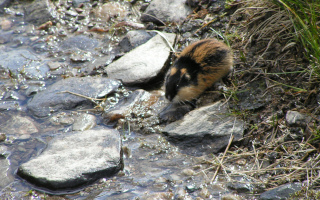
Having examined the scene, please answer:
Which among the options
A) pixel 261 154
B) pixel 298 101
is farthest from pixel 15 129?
pixel 298 101

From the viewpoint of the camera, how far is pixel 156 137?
468 centimetres

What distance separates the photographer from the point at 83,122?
4961 millimetres

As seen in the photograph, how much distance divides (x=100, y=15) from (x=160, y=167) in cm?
465

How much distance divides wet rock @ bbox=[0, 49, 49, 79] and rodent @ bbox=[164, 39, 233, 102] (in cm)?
258

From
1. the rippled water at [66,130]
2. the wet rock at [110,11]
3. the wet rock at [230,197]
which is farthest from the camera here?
the wet rock at [110,11]

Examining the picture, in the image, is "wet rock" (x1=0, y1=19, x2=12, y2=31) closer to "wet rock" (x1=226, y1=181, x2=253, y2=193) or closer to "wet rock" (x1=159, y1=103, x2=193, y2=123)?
"wet rock" (x1=159, y1=103, x2=193, y2=123)

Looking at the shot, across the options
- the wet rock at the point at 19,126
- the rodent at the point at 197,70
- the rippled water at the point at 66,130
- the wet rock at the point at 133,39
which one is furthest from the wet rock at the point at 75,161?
the wet rock at the point at 133,39

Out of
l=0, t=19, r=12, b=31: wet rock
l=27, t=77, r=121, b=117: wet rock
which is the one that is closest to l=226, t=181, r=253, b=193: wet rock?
l=27, t=77, r=121, b=117: wet rock

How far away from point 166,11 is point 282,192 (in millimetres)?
4707

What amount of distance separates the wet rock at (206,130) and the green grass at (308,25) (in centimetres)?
121

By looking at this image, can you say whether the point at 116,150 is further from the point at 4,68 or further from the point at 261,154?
the point at 4,68

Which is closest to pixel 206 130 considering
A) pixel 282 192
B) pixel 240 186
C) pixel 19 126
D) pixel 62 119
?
pixel 240 186

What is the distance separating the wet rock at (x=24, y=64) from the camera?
6.06 meters

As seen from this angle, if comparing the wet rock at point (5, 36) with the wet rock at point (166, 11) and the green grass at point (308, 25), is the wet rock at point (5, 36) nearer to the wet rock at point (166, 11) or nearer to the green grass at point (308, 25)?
the wet rock at point (166, 11)
